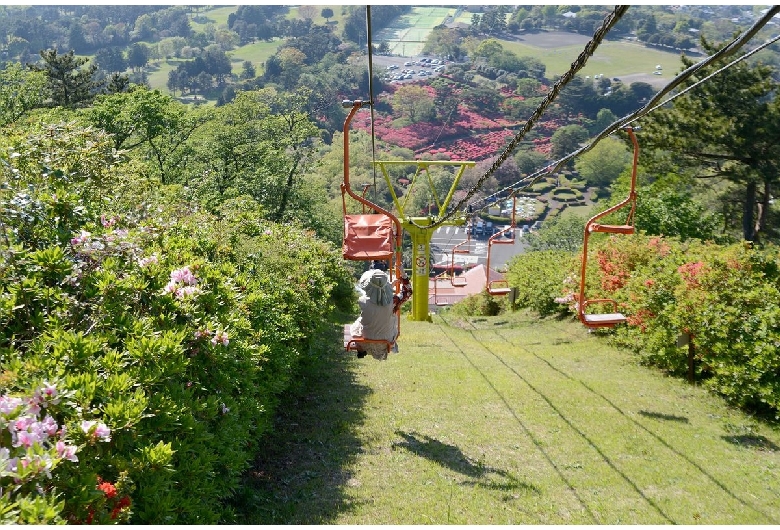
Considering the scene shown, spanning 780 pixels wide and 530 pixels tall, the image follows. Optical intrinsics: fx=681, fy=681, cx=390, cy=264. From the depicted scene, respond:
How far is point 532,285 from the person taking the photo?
1033 inches

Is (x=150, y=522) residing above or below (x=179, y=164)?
below

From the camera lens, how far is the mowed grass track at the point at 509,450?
8.34 meters

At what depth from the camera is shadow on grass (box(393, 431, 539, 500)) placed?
9039 millimetres

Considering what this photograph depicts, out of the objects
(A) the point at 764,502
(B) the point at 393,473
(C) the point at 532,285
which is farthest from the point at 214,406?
(C) the point at 532,285

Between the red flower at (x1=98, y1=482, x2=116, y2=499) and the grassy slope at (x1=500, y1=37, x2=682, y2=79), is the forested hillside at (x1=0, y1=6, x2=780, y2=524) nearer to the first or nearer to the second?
the red flower at (x1=98, y1=482, x2=116, y2=499)

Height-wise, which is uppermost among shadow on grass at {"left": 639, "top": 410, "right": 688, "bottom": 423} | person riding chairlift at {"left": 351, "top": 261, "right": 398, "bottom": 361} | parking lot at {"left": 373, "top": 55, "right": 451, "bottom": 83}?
parking lot at {"left": 373, "top": 55, "right": 451, "bottom": 83}

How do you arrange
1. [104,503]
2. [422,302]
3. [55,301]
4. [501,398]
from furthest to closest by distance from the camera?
[422,302]
[501,398]
[55,301]
[104,503]

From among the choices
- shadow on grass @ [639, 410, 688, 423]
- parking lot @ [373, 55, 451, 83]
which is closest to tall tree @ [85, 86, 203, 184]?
shadow on grass @ [639, 410, 688, 423]

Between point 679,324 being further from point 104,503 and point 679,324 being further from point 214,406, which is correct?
point 104,503

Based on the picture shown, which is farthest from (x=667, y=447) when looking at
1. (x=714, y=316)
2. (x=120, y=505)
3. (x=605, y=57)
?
(x=605, y=57)

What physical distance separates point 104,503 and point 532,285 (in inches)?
906

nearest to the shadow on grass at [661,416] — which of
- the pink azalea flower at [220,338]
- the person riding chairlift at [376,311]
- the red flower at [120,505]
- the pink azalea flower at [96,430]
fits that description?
the person riding chairlift at [376,311]

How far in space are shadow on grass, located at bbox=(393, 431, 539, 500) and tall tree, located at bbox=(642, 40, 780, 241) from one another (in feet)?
78.7

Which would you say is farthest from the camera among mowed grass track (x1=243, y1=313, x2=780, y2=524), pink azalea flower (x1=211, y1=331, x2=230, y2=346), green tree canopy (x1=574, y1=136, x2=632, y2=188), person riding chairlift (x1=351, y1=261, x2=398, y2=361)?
green tree canopy (x1=574, y1=136, x2=632, y2=188)
